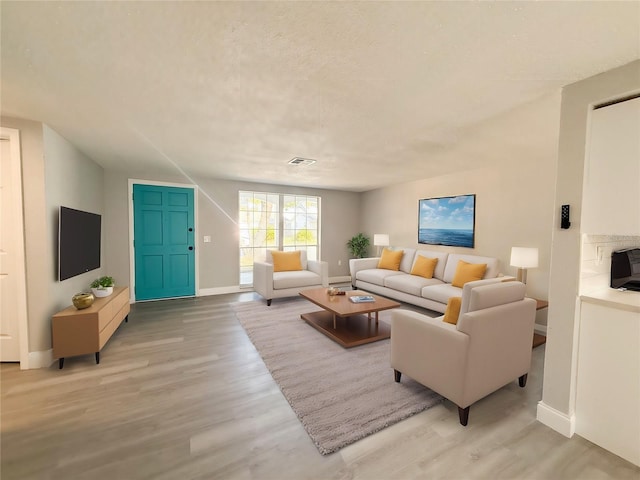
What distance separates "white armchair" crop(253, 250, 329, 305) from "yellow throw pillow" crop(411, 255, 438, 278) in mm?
1650

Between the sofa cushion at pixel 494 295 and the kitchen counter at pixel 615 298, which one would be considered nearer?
the kitchen counter at pixel 615 298

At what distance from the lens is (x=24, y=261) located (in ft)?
8.03

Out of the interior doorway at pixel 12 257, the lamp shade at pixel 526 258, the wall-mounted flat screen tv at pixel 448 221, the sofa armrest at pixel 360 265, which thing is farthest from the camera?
the sofa armrest at pixel 360 265

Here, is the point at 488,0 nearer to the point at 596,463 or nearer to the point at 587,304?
the point at 587,304

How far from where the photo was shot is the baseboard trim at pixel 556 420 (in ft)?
5.72

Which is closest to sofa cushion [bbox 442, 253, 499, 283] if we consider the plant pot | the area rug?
the area rug

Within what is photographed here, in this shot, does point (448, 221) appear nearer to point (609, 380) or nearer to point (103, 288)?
point (609, 380)

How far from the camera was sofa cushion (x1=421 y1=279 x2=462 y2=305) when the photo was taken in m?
3.63

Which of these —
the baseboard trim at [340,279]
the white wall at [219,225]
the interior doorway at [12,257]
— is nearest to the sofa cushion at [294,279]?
the white wall at [219,225]

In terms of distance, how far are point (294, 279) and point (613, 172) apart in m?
3.95

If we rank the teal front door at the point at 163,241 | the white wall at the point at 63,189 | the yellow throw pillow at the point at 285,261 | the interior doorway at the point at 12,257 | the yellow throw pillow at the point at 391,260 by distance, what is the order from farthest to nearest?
the yellow throw pillow at the point at 391,260 → the yellow throw pillow at the point at 285,261 → the teal front door at the point at 163,241 → the white wall at the point at 63,189 → the interior doorway at the point at 12,257

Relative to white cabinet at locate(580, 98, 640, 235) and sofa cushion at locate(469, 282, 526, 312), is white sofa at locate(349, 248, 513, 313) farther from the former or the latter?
white cabinet at locate(580, 98, 640, 235)

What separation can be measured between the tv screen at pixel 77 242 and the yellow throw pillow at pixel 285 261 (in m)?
2.63

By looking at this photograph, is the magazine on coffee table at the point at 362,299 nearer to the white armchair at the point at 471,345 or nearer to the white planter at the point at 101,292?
the white armchair at the point at 471,345
